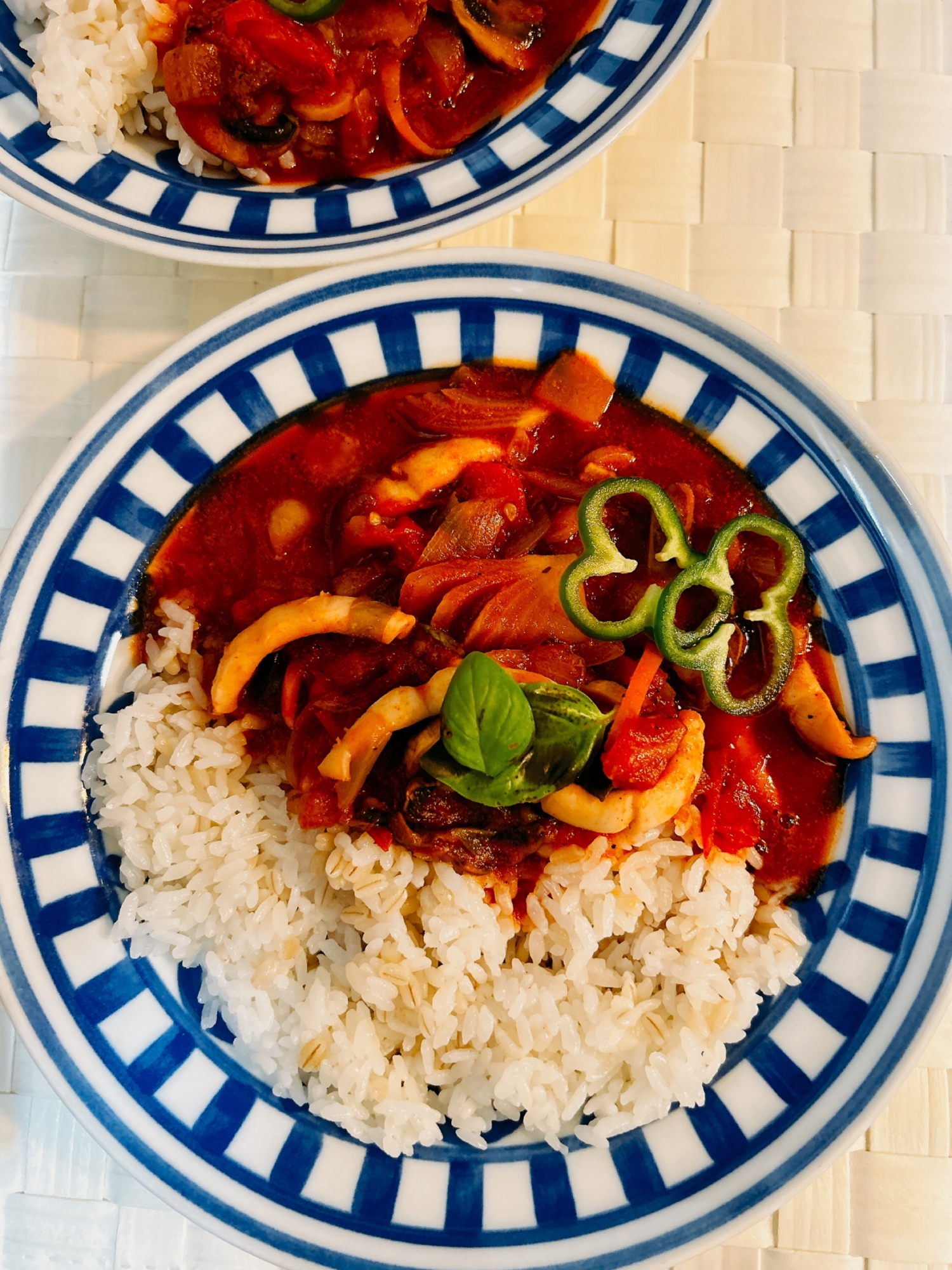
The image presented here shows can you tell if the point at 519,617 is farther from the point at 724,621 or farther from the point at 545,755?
the point at 724,621

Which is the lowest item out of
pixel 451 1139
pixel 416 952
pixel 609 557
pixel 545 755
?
pixel 451 1139

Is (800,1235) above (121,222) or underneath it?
underneath

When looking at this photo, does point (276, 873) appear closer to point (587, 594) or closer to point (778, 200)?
point (587, 594)

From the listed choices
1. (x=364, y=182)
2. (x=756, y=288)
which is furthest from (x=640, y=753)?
(x=364, y=182)

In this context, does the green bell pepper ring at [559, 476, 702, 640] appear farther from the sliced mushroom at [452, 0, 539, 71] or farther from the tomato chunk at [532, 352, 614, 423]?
the sliced mushroom at [452, 0, 539, 71]

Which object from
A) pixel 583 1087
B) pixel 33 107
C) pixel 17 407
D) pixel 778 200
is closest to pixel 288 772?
pixel 583 1087

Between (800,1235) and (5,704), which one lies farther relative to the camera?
(800,1235)
